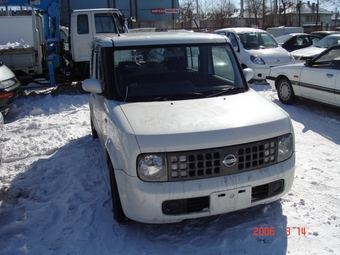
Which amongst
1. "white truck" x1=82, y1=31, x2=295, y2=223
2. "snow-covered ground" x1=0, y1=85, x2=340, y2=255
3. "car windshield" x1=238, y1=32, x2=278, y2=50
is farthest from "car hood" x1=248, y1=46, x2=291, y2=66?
"white truck" x1=82, y1=31, x2=295, y2=223

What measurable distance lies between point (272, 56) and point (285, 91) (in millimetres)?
3591

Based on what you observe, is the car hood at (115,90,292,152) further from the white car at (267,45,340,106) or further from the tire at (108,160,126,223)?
the white car at (267,45,340,106)

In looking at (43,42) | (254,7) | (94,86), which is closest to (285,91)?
(94,86)

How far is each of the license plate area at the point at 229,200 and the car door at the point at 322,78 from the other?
4.95 m

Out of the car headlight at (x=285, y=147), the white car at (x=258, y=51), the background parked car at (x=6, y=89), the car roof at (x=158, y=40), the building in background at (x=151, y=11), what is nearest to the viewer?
the car headlight at (x=285, y=147)

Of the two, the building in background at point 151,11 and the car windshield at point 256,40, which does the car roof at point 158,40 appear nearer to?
the car windshield at point 256,40

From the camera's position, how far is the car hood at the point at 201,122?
299cm

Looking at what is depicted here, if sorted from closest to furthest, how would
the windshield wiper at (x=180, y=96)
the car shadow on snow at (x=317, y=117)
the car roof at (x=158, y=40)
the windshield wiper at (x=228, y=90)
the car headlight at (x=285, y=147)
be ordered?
the car headlight at (x=285, y=147) < the windshield wiper at (x=180, y=96) < the windshield wiper at (x=228, y=90) < the car roof at (x=158, y=40) < the car shadow on snow at (x=317, y=117)

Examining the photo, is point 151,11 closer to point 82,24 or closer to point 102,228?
point 82,24

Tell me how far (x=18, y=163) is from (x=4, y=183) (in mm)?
738

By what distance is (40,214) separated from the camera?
3885 millimetres

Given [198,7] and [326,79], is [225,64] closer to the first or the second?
[326,79]

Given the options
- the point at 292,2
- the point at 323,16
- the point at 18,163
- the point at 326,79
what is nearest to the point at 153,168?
the point at 18,163

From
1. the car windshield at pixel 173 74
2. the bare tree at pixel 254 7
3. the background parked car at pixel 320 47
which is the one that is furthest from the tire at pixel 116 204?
the bare tree at pixel 254 7
